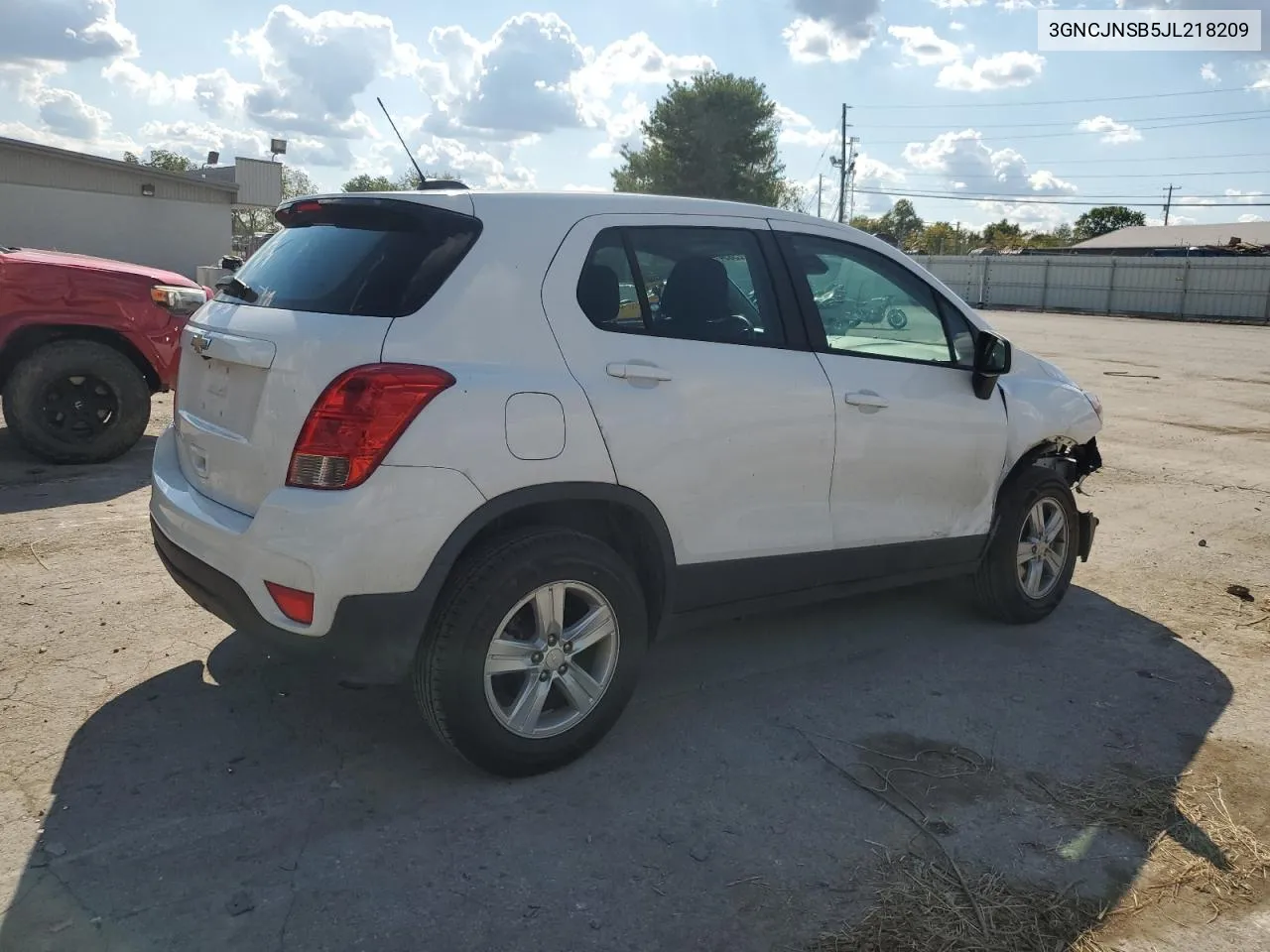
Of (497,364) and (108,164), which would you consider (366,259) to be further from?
(108,164)

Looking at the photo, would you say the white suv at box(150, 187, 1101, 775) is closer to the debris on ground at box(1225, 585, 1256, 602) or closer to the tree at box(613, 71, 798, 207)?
the debris on ground at box(1225, 585, 1256, 602)

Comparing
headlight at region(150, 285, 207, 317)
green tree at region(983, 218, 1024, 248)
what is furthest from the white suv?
green tree at region(983, 218, 1024, 248)

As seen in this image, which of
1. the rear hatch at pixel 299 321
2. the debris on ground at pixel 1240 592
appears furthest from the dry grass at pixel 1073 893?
the debris on ground at pixel 1240 592

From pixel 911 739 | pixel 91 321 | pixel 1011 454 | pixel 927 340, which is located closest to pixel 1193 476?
pixel 1011 454

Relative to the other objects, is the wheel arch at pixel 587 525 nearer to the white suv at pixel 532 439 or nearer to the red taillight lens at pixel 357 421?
the white suv at pixel 532 439

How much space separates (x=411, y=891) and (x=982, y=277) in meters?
46.4

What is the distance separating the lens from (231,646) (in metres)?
4.37

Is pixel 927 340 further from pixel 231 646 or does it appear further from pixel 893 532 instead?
pixel 231 646

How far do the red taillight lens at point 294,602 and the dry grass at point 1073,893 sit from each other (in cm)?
167

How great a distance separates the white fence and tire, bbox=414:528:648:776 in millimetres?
32332

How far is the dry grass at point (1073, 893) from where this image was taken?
2.71 metres

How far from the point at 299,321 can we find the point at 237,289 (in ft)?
2.17

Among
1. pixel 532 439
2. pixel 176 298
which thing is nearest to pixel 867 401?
pixel 532 439

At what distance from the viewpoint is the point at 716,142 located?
58812mm
